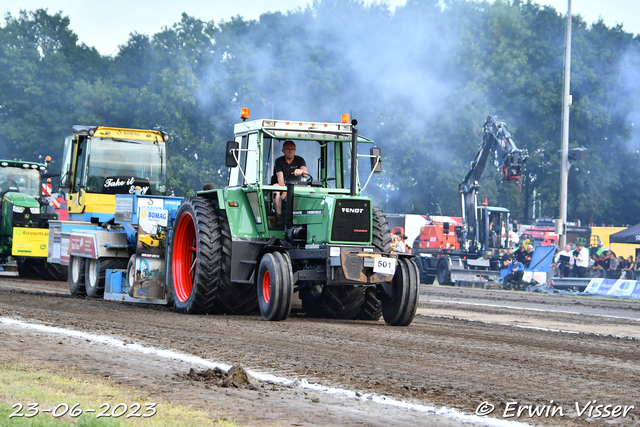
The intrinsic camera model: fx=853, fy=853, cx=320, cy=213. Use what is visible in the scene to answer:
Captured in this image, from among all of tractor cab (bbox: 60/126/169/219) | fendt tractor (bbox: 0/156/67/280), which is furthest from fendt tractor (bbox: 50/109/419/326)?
fendt tractor (bbox: 0/156/67/280)

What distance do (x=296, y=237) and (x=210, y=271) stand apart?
126cm

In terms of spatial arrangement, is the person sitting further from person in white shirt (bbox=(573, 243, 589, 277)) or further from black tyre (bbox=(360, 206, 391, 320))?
black tyre (bbox=(360, 206, 391, 320))

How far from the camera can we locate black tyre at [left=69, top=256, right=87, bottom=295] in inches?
617

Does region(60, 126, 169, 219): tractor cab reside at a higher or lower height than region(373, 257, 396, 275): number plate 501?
higher

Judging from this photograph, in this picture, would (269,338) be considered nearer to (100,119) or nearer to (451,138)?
(451,138)

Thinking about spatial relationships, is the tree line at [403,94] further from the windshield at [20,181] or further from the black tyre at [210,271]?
the black tyre at [210,271]

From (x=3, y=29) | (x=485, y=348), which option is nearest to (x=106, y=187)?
(x=485, y=348)

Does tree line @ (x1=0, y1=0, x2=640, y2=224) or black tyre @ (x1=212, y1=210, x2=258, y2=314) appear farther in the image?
tree line @ (x1=0, y1=0, x2=640, y2=224)

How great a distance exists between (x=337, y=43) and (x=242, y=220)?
35.7 meters

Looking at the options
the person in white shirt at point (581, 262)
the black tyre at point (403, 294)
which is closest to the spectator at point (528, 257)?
the person in white shirt at point (581, 262)

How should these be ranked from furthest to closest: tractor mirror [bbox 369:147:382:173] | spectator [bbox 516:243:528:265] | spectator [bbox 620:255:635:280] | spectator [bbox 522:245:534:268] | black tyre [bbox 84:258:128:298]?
spectator [bbox 516:243:528:265], spectator [bbox 522:245:534:268], spectator [bbox 620:255:635:280], black tyre [bbox 84:258:128:298], tractor mirror [bbox 369:147:382:173]

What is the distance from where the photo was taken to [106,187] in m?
20.5

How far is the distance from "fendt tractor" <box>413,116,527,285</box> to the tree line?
8.94m

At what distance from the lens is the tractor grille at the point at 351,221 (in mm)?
10719
